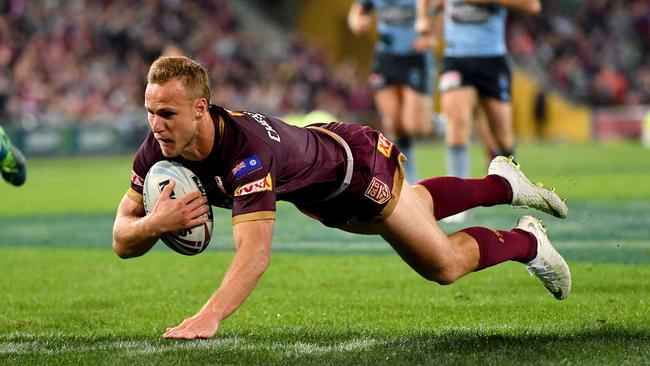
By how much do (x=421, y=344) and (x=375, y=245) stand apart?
4422 mm

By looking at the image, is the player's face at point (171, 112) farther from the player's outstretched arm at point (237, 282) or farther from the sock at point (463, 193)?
the sock at point (463, 193)

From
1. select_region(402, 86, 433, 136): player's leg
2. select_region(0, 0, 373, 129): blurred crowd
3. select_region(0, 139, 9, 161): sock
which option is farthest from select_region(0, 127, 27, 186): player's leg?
select_region(0, 0, 373, 129): blurred crowd

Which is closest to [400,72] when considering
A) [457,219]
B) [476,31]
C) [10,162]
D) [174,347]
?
[476,31]

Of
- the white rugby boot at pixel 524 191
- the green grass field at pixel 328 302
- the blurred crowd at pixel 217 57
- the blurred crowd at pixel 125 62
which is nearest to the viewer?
the green grass field at pixel 328 302

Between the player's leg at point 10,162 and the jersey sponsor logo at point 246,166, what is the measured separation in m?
3.24

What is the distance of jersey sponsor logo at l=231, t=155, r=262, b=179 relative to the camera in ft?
15.4

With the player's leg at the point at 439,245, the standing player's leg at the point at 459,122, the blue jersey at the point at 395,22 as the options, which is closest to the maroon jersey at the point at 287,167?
the player's leg at the point at 439,245

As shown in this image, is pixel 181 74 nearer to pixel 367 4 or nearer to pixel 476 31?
pixel 476 31

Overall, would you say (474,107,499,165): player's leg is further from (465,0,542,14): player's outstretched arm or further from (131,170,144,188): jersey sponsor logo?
(131,170,144,188): jersey sponsor logo

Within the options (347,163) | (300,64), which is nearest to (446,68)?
(347,163)

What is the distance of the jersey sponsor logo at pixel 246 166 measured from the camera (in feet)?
15.4

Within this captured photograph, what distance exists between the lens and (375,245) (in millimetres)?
9492

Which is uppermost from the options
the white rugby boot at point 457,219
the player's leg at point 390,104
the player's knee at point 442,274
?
the player's knee at point 442,274

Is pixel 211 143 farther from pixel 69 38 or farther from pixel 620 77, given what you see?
pixel 620 77
